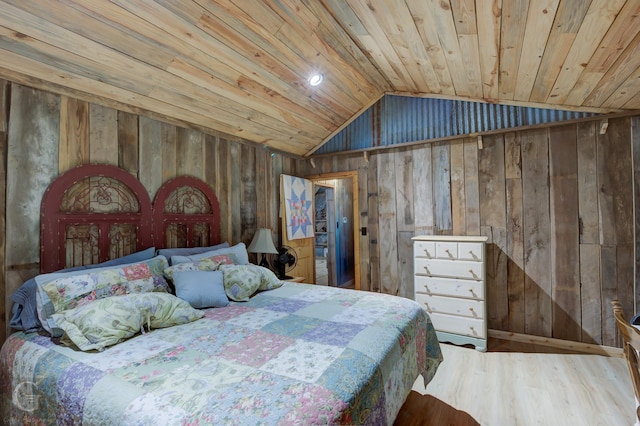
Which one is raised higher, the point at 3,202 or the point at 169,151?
the point at 169,151

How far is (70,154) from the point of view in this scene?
213 cm

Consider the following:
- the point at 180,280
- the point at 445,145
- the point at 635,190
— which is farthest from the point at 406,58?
the point at 180,280

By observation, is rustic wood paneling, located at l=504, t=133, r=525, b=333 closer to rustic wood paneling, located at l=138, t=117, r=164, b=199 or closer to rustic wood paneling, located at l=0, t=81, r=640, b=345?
rustic wood paneling, located at l=0, t=81, r=640, b=345

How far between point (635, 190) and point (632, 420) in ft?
6.13

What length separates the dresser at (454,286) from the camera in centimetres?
285

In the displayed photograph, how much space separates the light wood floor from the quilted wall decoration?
7.54 feet

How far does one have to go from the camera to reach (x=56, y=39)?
1.70m

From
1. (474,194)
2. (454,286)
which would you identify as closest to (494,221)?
(474,194)

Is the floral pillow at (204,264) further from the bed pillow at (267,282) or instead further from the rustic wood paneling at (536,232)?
the rustic wood paneling at (536,232)

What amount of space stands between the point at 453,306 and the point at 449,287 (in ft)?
0.62

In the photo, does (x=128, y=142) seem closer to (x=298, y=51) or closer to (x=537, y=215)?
(x=298, y=51)

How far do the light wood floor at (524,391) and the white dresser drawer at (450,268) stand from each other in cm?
Result: 72

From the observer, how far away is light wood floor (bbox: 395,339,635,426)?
1889 millimetres

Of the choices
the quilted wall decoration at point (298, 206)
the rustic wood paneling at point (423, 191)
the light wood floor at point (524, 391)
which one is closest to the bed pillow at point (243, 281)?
the light wood floor at point (524, 391)
